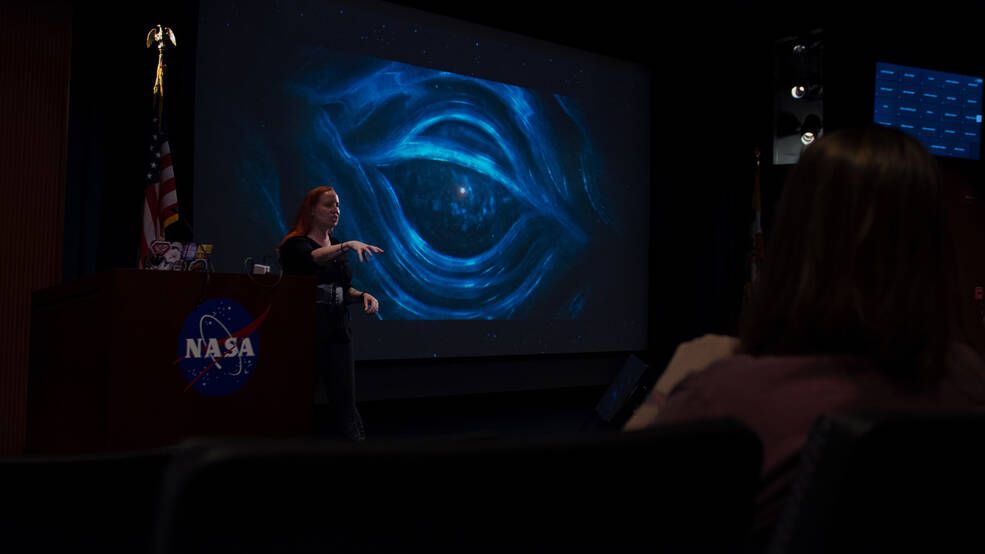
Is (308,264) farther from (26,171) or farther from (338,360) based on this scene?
(26,171)

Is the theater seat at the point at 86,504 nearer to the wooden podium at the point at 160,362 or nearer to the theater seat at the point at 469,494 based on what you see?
Answer: the theater seat at the point at 469,494

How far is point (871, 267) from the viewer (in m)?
0.83

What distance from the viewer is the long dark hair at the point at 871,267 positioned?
81cm

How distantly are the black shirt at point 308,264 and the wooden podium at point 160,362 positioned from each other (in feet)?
2.68

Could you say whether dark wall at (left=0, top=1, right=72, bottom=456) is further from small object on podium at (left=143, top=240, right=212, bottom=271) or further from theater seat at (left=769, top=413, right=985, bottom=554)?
theater seat at (left=769, top=413, right=985, bottom=554)

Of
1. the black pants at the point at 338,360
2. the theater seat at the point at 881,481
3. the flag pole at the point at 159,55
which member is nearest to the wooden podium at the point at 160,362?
the black pants at the point at 338,360

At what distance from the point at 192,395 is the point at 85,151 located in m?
2.53

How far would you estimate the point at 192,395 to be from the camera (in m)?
2.58

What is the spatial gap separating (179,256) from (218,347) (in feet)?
1.50

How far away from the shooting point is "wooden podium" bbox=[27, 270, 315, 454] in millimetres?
2447

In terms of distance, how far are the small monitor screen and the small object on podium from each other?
407 centimetres

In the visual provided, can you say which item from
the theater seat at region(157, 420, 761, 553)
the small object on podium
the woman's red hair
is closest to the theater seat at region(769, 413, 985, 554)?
the theater seat at region(157, 420, 761, 553)

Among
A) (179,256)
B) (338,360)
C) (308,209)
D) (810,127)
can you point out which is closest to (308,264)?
(308,209)

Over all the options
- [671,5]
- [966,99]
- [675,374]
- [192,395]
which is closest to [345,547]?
[675,374]
